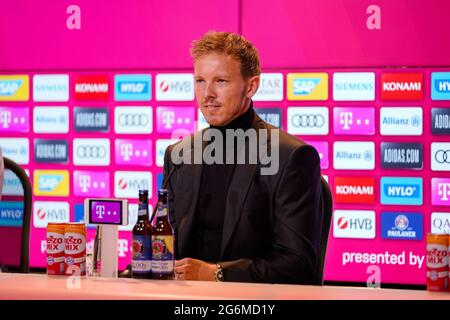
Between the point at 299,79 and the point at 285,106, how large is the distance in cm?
19

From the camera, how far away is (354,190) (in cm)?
472

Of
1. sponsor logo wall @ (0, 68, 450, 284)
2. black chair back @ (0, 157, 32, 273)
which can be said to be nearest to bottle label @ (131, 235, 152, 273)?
sponsor logo wall @ (0, 68, 450, 284)

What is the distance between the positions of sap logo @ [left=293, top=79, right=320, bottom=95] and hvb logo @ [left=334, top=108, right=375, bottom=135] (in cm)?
21

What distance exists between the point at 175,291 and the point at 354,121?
120 inches

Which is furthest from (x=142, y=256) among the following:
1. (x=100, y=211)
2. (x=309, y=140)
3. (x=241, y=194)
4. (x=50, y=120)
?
(x=50, y=120)

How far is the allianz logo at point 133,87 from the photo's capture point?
16.5 feet

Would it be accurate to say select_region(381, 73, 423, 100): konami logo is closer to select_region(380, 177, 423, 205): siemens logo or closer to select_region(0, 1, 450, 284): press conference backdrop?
select_region(0, 1, 450, 284): press conference backdrop

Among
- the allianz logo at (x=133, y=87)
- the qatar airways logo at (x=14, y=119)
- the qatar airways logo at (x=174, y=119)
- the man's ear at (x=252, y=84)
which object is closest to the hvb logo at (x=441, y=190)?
the qatar airways logo at (x=174, y=119)

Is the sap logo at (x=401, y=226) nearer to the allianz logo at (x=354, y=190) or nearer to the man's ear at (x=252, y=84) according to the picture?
the allianz logo at (x=354, y=190)

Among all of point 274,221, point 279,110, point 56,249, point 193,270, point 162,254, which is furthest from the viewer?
point 279,110

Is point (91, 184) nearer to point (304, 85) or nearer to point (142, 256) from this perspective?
point (304, 85)

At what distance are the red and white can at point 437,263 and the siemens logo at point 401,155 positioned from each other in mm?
2801
